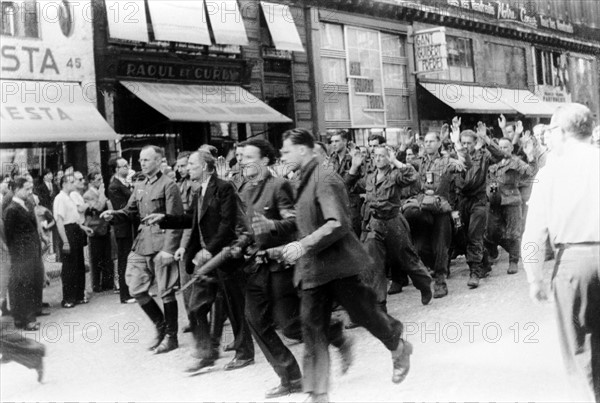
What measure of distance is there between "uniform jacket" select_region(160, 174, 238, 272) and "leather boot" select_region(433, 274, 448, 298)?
350cm

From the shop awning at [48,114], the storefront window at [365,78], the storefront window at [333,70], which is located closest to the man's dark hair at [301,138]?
the shop awning at [48,114]

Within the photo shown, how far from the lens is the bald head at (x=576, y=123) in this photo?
14.3 feet

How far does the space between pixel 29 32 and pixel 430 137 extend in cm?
811

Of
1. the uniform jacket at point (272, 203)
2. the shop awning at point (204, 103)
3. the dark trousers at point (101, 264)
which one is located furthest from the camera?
the shop awning at point (204, 103)

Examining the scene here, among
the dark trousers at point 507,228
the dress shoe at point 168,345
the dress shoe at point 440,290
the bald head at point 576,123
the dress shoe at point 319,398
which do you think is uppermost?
the bald head at point 576,123

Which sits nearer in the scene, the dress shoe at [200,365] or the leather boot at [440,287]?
the dress shoe at [200,365]

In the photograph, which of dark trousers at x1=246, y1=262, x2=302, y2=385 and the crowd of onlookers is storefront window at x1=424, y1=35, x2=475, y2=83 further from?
dark trousers at x1=246, y1=262, x2=302, y2=385

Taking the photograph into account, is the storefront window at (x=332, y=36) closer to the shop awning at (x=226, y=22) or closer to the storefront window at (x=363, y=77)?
the storefront window at (x=363, y=77)

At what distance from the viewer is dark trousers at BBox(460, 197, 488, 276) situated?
31.9 ft

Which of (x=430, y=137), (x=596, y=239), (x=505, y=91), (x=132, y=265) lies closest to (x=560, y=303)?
(x=596, y=239)

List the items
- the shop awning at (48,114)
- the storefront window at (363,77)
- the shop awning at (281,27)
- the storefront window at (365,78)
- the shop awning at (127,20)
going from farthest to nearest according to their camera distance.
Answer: the storefront window at (365,78), the storefront window at (363,77), the shop awning at (281,27), the shop awning at (127,20), the shop awning at (48,114)

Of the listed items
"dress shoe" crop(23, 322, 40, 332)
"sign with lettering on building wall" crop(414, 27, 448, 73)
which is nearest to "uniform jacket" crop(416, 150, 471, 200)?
"dress shoe" crop(23, 322, 40, 332)

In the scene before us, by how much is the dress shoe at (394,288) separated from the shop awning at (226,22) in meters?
8.71

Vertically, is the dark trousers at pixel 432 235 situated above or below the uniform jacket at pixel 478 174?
below
